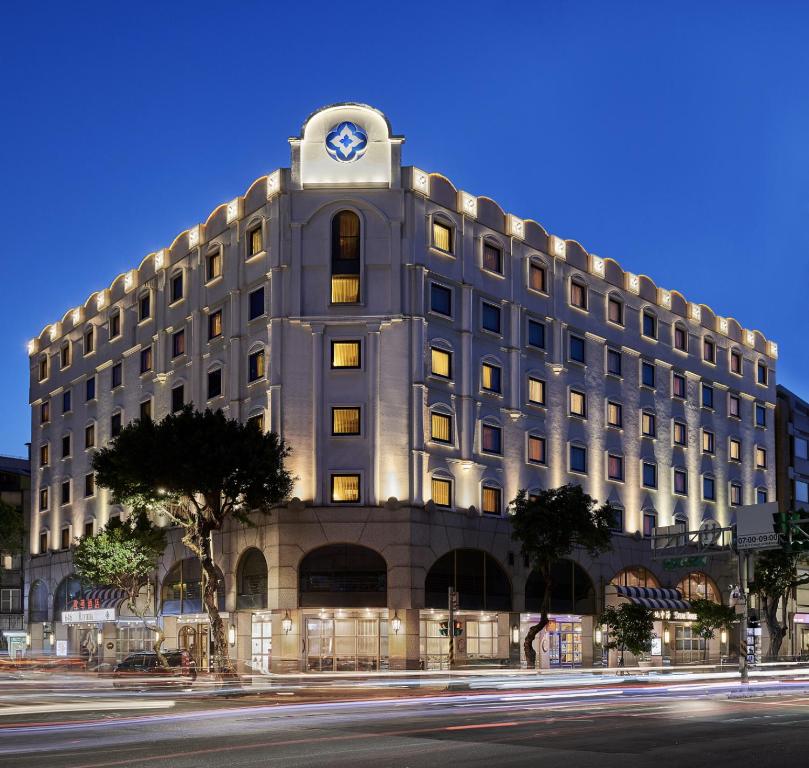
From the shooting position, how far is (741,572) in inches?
1977

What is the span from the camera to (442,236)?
60.5 m

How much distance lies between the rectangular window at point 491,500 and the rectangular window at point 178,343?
19.4 m

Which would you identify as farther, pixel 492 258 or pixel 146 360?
pixel 146 360

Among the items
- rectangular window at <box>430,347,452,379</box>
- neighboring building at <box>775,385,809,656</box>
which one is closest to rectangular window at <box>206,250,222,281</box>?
rectangular window at <box>430,347,452,379</box>

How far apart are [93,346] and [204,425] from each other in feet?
102

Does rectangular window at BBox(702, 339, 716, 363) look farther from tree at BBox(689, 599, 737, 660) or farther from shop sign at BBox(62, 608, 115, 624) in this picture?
shop sign at BBox(62, 608, 115, 624)

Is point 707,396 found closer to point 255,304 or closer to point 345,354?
point 345,354

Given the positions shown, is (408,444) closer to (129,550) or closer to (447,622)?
(447,622)

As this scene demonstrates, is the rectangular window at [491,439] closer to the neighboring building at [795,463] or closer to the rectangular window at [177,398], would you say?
the rectangular window at [177,398]

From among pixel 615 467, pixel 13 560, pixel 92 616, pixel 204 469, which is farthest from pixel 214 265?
pixel 13 560

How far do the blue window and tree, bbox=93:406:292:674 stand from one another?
2315cm

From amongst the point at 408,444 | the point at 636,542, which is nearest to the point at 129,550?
the point at 408,444

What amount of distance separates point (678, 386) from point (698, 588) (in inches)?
533

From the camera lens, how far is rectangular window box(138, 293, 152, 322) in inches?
2817
